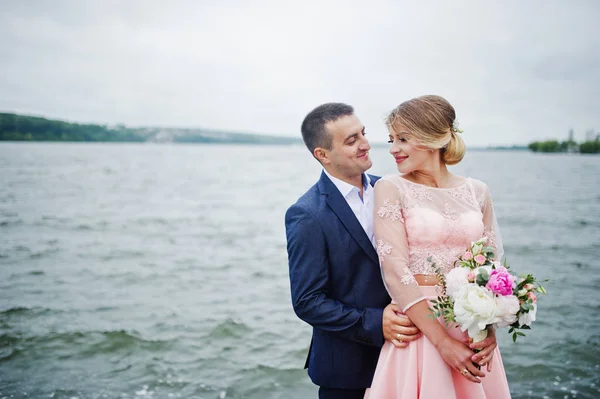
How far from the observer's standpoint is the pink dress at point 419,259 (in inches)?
114

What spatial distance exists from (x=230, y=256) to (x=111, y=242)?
14.5 ft

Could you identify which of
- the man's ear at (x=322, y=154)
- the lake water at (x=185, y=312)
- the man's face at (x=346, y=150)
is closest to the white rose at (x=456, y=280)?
the man's face at (x=346, y=150)

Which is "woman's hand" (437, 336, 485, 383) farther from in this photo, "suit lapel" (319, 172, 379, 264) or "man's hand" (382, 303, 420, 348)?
"suit lapel" (319, 172, 379, 264)

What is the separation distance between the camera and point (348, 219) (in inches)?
126

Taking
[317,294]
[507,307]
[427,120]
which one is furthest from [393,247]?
[427,120]

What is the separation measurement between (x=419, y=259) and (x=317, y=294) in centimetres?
68

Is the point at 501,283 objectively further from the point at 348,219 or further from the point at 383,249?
the point at 348,219

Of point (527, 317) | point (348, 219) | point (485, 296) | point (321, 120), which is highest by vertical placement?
point (321, 120)

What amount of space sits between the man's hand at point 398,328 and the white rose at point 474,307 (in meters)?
0.41

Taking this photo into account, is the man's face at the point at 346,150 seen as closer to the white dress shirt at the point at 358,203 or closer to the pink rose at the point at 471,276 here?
the white dress shirt at the point at 358,203

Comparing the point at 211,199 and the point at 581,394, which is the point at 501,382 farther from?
the point at 211,199

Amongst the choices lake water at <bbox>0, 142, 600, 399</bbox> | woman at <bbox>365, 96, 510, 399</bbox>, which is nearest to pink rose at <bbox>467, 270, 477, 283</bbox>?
woman at <bbox>365, 96, 510, 399</bbox>

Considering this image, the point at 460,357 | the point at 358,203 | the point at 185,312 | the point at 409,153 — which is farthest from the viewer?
the point at 185,312

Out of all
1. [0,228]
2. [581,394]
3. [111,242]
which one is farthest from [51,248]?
[581,394]
